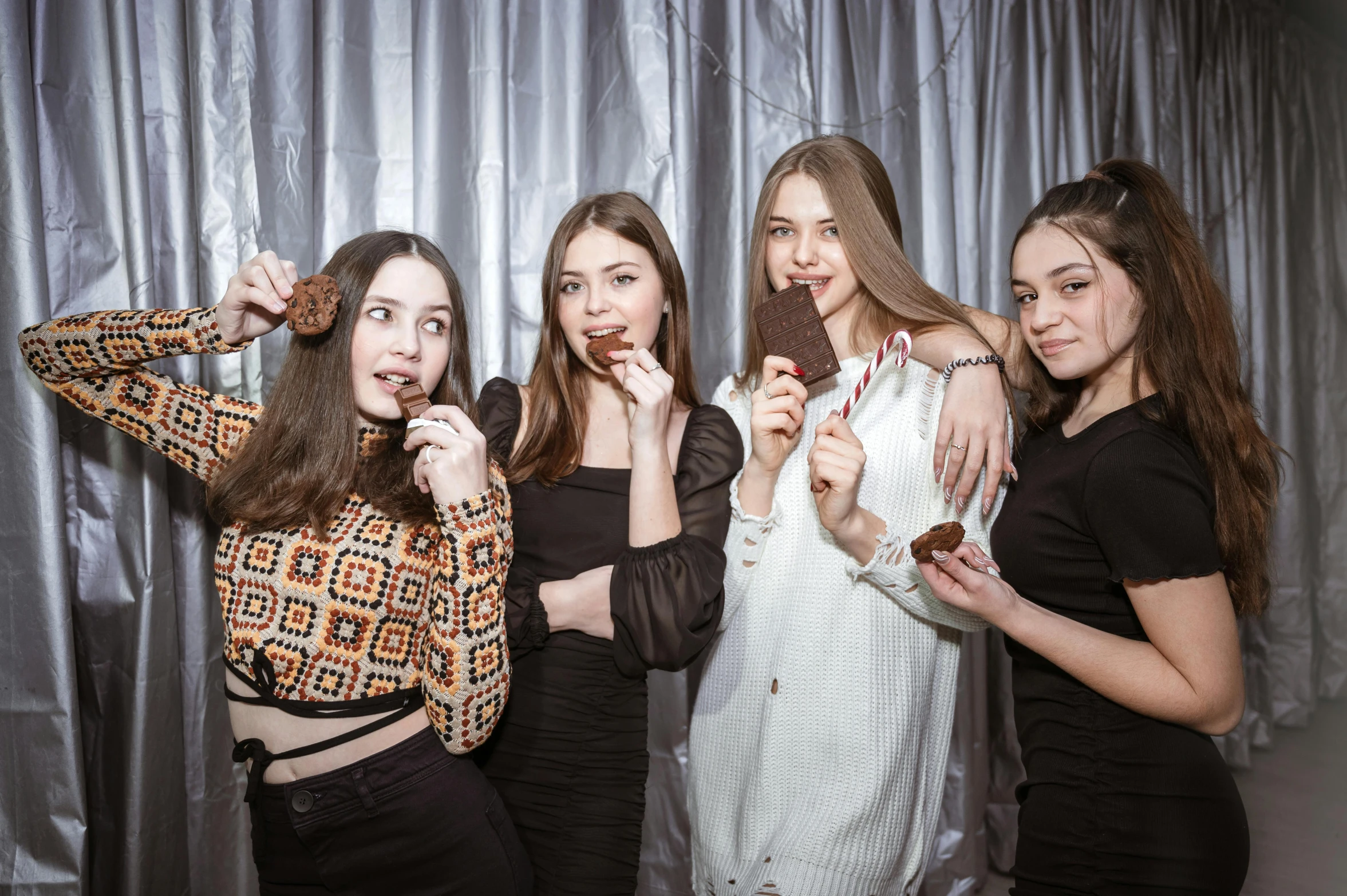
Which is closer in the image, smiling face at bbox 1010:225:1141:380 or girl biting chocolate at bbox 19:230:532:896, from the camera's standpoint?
girl biting chocolate at bbox 19:230:532:896

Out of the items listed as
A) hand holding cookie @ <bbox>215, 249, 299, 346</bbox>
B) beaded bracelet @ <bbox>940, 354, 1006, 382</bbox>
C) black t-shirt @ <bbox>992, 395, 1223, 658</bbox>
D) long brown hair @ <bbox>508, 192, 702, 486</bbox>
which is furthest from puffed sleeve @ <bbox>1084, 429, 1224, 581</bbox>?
hand holding cookie @ <bbox>215, 249, 299, 346</bbox>

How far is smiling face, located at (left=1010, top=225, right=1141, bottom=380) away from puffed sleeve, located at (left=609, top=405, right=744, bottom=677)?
76 cm

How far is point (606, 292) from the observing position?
200 cm

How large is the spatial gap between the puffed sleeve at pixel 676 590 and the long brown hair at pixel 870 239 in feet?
1.37

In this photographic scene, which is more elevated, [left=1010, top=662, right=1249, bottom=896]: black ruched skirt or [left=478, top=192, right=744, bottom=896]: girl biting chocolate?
[left=478, top=192, right=744, bottom=896]: girl biting chocolate

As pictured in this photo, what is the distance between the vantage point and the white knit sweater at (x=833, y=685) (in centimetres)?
175

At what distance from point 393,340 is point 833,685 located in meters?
1.14

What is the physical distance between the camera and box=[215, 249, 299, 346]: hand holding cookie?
169cm

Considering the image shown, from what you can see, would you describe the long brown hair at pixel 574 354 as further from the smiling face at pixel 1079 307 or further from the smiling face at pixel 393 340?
the smiling face at pixel 1079 307

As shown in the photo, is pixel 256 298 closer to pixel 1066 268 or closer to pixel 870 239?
pixel 870 239

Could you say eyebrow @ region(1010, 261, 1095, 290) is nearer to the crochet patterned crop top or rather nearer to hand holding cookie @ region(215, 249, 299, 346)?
the crochet patterned crop top

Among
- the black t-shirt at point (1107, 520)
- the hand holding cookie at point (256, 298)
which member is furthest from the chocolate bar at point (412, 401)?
the black t-shirt at point (1107, 520)

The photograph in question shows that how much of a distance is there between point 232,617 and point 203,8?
1.65 metres

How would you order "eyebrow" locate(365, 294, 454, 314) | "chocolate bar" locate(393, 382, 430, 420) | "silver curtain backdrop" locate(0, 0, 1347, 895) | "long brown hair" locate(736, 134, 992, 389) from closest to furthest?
1. "chocolate bar" locate(393, 382, 430, 420)
2. "eyebrow" locate(365, 294, 454, 314)
3. "long brown hair" locate(736, 134, 992, 389)
4. "silver curtain backdrop" locate(0, 0, 1347, 895)
